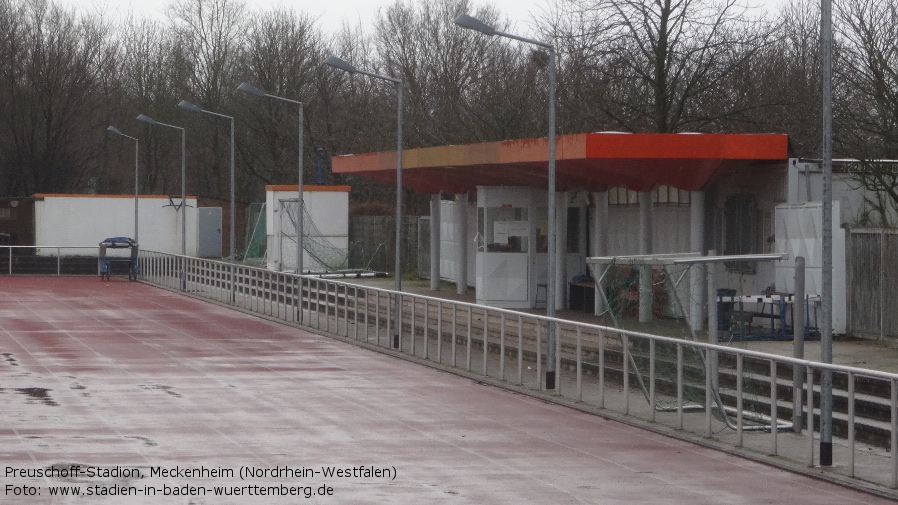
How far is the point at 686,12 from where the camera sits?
28.6 metres

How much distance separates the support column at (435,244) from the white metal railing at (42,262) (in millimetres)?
18419

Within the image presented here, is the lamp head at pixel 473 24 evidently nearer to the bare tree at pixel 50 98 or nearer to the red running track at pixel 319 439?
the red running track at pixel 319 439

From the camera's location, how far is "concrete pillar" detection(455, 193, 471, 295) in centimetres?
3284

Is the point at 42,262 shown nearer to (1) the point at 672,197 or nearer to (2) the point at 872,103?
(1) the point at 672,197

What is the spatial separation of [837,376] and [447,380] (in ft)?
26.0

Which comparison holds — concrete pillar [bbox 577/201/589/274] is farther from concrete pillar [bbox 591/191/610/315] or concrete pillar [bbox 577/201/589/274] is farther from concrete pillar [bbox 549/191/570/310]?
concrete pillar [bbox 591/191/610/315]

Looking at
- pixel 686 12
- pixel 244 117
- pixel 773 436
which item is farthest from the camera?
pixel 244 117

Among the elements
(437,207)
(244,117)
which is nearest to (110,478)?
(437,207)

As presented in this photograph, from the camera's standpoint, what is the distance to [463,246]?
32.9 meters

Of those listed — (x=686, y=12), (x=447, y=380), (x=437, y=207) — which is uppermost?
(x=686, y=12)

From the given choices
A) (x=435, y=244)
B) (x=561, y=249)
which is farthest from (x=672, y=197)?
(x=435, y=244)

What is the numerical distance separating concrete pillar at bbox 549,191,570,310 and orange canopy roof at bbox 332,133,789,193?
0.39 m

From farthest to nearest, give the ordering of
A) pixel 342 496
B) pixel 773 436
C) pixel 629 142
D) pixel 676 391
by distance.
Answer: pixel 629 142 → pixel 676 391 → pixel 773 436 → pixel 342 496

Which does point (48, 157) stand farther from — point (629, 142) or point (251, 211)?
point (629, 142)
